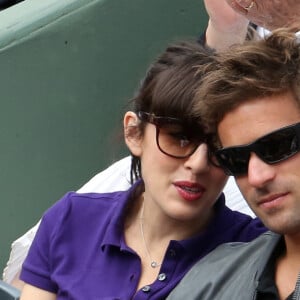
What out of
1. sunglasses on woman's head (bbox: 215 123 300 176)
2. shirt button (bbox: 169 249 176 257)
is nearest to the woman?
shirt button (bbox: 169 249 176 257)

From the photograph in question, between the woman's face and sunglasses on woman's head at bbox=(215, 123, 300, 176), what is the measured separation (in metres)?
0.27

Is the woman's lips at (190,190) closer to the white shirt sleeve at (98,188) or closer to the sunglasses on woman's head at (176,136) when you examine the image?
the sunglasses on woman's head at (176,136)

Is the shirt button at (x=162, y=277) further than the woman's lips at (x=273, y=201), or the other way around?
the shirt button at (x=162, y=277)

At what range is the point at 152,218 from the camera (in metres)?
1.86

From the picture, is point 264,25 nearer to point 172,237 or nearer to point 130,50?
point 172,237

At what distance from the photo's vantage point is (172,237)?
1.83m

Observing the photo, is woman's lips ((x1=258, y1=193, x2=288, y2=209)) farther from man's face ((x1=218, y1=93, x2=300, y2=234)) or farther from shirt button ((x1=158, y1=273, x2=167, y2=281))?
shirt button ((x1=158, y1=273, x2=167, y2=281))

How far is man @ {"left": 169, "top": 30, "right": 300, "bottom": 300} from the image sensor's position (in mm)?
1340

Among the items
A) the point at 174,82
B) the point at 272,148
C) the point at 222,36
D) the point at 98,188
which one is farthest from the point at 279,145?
the point at 222,36

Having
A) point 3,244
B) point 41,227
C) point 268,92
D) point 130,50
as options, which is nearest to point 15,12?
point 130,50

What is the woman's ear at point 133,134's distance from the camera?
1858 mm

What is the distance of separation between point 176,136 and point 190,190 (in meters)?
0.11

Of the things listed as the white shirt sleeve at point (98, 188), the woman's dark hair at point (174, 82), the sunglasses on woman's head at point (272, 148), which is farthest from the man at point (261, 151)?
the white shirt sleeve at point (98, 188)

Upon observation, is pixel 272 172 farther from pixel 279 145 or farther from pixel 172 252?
pixel 172 252
